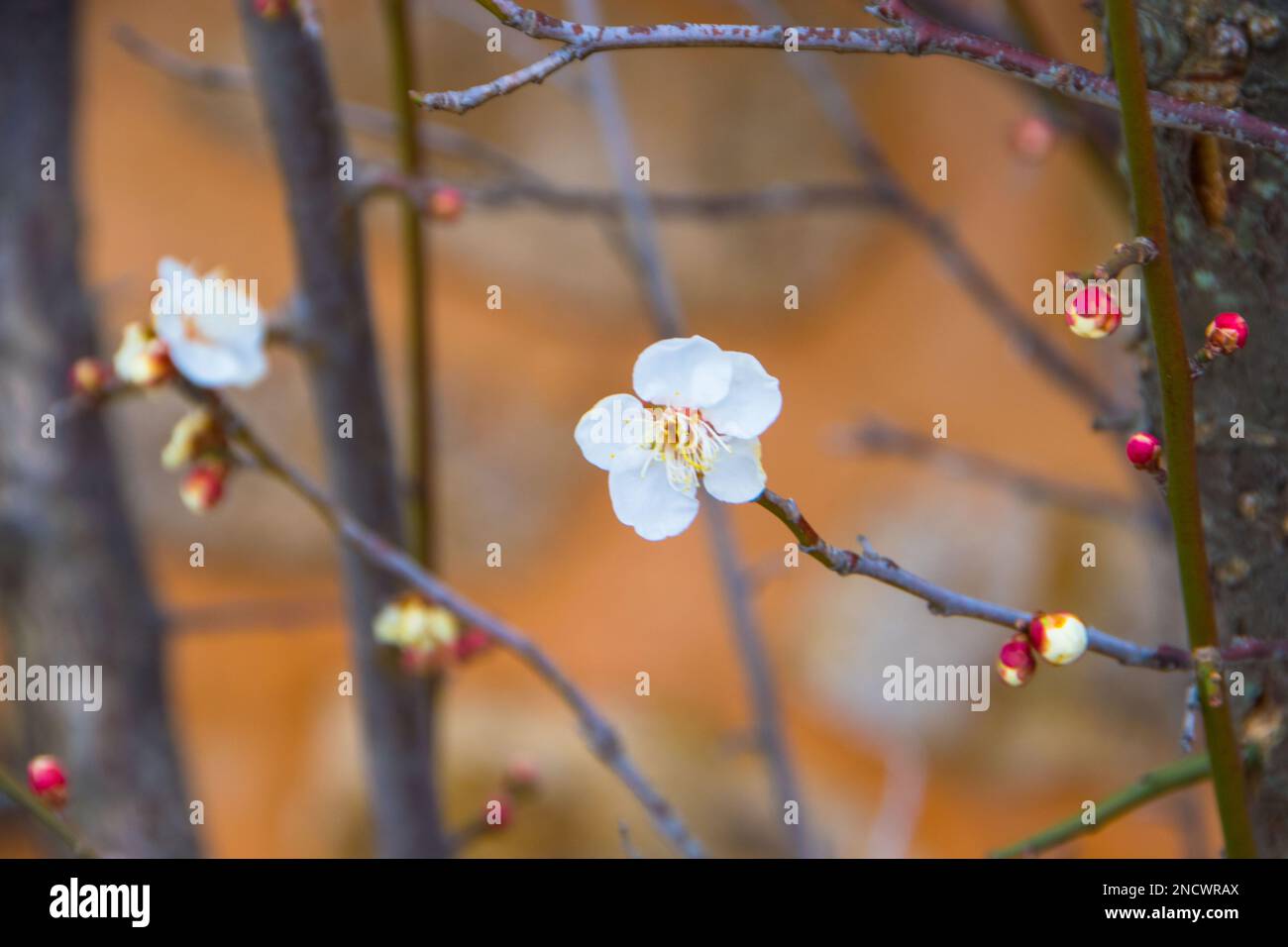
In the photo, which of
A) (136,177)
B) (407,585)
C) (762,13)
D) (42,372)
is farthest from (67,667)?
(136,177)

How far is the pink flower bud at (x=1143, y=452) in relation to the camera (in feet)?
1.50

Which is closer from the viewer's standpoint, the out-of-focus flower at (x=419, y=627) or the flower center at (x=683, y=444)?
the flower center at (x=683, y=444)

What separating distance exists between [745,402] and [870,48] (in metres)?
0.13

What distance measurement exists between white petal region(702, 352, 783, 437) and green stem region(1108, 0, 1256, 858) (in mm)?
133

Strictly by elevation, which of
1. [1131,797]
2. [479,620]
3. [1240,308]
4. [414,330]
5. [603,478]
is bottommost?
[1131,797]

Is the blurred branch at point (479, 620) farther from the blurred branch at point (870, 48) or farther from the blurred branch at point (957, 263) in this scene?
the blurred branch at point (957, 263)

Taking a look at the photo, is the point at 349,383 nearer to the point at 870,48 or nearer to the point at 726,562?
the point at 726,562

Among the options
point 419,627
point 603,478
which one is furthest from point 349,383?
point 603,478

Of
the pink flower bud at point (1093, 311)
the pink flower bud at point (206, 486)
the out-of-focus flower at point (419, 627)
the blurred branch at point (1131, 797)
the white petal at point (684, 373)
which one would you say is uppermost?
the pink flower bud at point (206, 486)

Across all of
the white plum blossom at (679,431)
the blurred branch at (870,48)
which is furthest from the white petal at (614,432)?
the blurred branch at (870,48)

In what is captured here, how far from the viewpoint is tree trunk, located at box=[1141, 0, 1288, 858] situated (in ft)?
1.76

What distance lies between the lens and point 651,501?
17.6 inches

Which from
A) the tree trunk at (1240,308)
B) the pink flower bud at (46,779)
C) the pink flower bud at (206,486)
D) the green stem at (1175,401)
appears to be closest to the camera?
the green stem at (1175,401)

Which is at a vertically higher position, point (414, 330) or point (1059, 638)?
point (414, 330)
